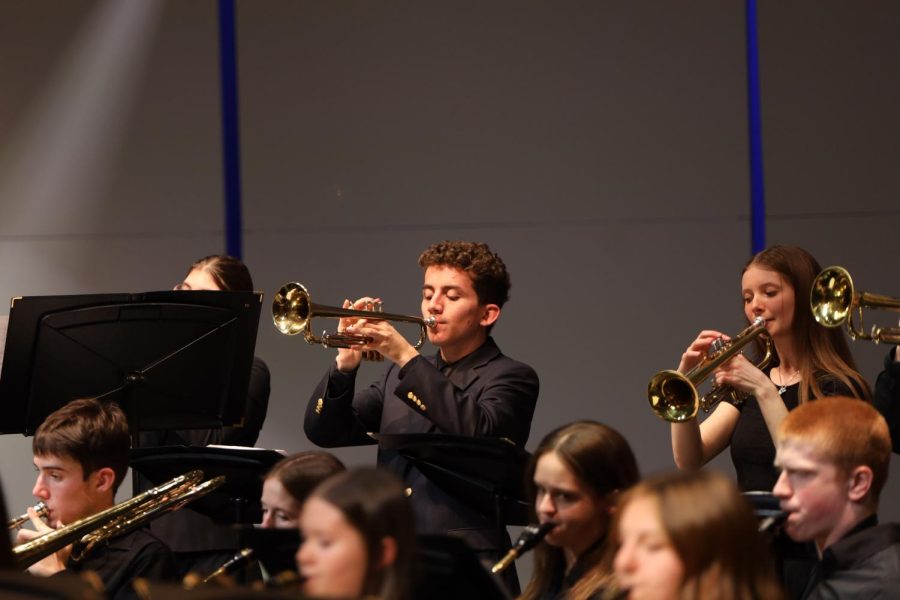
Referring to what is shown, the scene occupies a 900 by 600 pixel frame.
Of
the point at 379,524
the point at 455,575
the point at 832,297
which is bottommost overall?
the point at 455,575

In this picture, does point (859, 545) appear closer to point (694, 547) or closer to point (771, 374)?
point (694, 547)

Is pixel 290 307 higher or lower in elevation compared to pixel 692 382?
higher

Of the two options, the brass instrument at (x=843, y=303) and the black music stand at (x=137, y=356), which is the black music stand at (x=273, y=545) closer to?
the black music stand at (x=137, y=356)

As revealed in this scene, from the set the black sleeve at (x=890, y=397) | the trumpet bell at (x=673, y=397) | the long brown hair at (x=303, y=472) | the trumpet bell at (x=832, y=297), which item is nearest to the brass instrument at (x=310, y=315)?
the trumpet bell at (x=673, y=397)

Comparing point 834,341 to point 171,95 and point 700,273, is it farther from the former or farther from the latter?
point 171,95

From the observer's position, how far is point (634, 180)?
5.46 metres

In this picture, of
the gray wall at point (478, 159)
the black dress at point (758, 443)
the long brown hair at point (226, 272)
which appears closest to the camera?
the black dress at point (758, 443)

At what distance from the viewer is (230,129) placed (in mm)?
5688

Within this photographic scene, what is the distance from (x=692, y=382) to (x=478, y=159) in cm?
232

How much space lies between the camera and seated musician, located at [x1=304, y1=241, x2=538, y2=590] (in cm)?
345

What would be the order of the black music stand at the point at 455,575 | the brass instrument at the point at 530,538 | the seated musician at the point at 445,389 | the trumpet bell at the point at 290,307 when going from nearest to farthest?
the black music stand at the point at 455,575, the brass instrument at the point at 530,538, the seated musician at the point at 445,389, the trumpet bell at the point at 290,307

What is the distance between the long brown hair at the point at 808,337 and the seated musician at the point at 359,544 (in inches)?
64.9

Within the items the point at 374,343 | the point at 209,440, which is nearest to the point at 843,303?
the point at 374,343

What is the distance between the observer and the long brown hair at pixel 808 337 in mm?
3361
